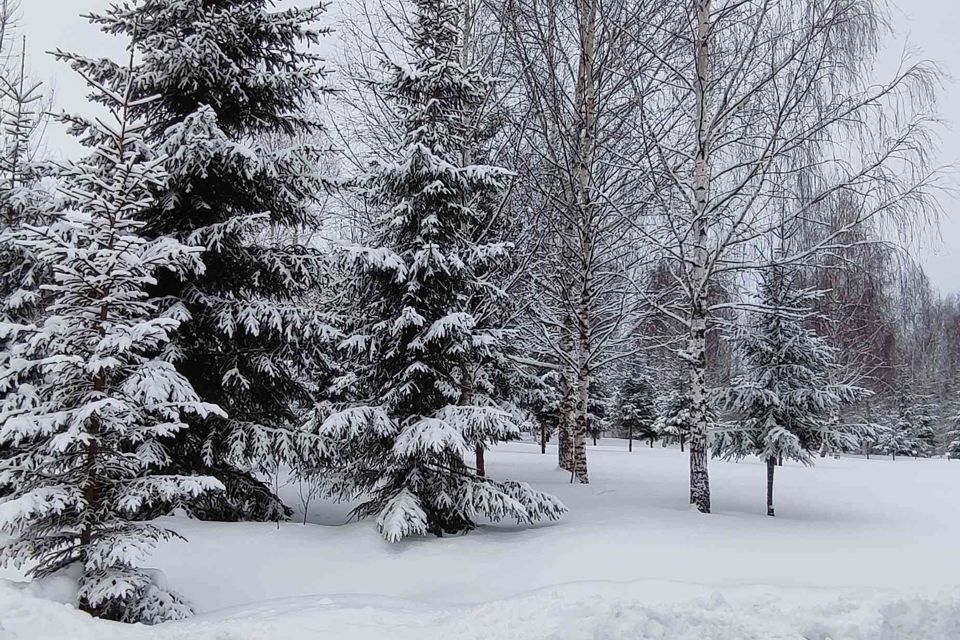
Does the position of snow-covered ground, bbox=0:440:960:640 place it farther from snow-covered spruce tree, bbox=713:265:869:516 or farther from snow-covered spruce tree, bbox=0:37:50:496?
snow-covered spruce tree, bbox=0:37:50:496

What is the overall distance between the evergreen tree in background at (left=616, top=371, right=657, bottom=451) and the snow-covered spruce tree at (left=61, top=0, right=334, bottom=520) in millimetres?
30960

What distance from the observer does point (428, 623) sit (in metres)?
4.26

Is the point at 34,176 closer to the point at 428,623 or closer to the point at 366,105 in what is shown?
the point at 366,105

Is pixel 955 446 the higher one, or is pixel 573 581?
pixel 573 581

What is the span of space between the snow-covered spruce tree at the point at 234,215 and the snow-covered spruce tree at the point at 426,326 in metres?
0.79

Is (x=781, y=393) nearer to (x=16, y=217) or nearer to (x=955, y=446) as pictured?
(x=16, y=217)

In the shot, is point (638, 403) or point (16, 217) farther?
point (638, 403)

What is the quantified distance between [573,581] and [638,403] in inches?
1305

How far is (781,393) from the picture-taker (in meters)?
11.1

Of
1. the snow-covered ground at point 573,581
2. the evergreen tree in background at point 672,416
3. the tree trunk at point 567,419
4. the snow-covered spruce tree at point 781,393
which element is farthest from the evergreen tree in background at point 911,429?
the snow-covered ground at point 573,581

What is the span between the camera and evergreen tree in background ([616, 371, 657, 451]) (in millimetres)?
36719

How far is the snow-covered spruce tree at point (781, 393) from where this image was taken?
10750mm

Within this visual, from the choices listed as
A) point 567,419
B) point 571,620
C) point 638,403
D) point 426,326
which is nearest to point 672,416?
point 638,403

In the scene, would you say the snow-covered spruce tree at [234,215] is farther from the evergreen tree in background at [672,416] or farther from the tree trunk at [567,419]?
the evergreen tree in background at [672,416]
